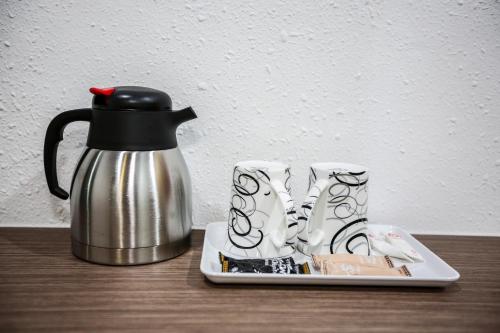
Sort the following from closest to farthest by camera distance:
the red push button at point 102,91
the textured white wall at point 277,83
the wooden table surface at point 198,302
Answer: the wooden table surface at point 198,302 → the red push button at point 102,91 → the textured white wall at point 277,83

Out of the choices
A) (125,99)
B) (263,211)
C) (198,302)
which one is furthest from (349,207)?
(125,99)

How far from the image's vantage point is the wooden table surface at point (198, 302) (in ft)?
1.32

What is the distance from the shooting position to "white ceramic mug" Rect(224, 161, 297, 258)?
54cm

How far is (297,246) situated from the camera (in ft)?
1.97

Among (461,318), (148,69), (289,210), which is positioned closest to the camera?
(461,318)

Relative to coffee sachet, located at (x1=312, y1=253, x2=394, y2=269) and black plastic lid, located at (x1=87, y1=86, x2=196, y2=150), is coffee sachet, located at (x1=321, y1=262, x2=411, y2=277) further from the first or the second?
black plastic lid, located at (x1=87, y1=86, x2=196, y2=150)

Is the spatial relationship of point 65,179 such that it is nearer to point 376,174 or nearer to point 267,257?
point 267,257

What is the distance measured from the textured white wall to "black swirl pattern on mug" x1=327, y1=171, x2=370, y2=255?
0.53 ft

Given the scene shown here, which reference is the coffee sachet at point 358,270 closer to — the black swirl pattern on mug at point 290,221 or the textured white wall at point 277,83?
the black swirl pattern on mug at point 290,221

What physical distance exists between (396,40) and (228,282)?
542 millimetres

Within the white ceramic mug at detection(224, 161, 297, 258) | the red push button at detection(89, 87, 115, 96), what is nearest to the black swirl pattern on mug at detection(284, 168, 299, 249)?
the white ceramic mug at detection(224, 161, 297, 258)

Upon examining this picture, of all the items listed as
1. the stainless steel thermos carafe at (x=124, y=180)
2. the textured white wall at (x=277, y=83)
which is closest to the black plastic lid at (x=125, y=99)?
the stainless steel thermos carafe at (x=124, y=180)

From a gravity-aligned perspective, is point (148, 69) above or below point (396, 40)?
below

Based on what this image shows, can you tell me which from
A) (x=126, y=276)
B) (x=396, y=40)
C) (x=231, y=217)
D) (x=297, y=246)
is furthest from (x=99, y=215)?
(x=396, y=40)
